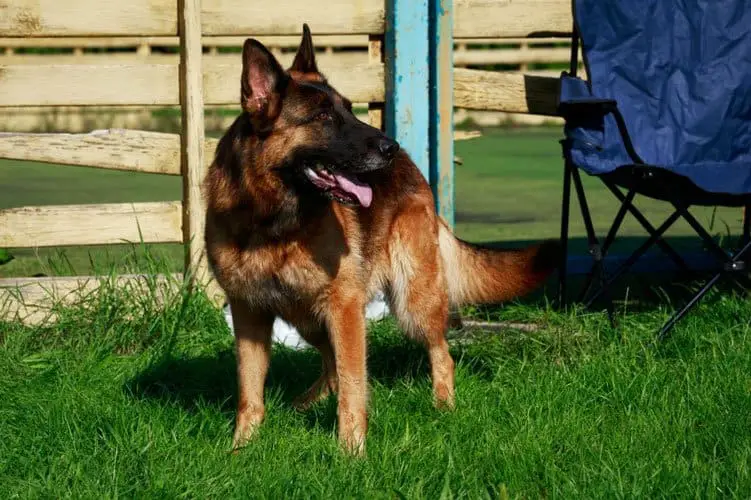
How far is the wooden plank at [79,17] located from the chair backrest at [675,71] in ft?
7.08

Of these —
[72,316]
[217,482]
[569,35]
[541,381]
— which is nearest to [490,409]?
[541,381]

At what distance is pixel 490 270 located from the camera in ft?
15.0

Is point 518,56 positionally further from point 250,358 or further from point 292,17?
point 250,358

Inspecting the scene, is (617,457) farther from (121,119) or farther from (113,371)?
(121,119)

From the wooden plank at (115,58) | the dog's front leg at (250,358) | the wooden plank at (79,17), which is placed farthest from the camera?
the wooden plank at (115,58)

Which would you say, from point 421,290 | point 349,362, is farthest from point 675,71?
point 349,362

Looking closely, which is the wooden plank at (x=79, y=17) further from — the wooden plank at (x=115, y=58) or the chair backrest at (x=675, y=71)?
the wooden plank at (x=115, y=58)

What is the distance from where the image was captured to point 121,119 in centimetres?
1551

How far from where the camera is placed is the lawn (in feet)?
10.5

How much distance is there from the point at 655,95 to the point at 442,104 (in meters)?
1.11

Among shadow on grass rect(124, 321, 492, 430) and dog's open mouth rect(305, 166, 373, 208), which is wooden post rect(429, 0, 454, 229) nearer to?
shadow on grass rect(124, 321, 492, 430)

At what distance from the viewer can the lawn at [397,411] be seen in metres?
3.19

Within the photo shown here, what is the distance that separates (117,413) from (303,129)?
1.21m

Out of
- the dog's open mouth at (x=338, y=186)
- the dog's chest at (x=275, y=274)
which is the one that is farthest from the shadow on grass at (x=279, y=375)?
the dog's open mouth at (x=338, y=186)
